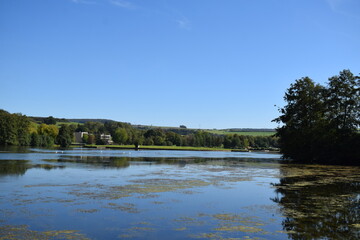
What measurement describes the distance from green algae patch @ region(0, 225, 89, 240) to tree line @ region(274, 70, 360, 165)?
47.2 meters

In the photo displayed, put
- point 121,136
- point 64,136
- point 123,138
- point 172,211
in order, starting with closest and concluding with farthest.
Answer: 1. point 172,211
2. point 64,136
3. point 121,136
4. point 123,138

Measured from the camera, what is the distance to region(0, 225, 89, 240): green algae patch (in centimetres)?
955

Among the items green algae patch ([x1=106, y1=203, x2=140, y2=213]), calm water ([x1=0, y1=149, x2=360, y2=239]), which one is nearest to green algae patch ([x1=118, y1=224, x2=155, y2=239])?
calm water ([x1=0, y1=149, x2=360, y2=239])

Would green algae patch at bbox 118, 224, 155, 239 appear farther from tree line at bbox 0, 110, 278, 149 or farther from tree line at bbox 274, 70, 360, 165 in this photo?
tree line at bbox 0, 110, 278, 149

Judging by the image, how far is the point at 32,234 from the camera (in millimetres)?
9867

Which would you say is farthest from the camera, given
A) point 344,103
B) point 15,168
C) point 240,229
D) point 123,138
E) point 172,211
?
point 123,138

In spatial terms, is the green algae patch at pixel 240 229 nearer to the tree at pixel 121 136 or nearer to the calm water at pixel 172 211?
the calm water at pixel 172 211

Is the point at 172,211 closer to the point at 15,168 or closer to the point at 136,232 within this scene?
the point at 136,232

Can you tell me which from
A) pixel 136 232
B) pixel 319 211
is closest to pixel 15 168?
pixel 136 232

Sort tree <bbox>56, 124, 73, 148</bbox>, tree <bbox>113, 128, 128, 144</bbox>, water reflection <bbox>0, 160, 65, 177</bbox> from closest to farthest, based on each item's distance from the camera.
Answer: water reflection <bbox>0, 160, 65, 177</bbox> < tree <bbox>56, 124, 73, 148</bbox> < tree <bbox>113, 128, 128, 144</bbox>

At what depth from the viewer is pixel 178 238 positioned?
9.94 metres

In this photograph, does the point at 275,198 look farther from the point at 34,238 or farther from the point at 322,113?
the point at 322,113

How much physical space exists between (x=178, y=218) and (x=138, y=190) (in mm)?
6985

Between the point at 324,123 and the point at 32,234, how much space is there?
50433 mm
